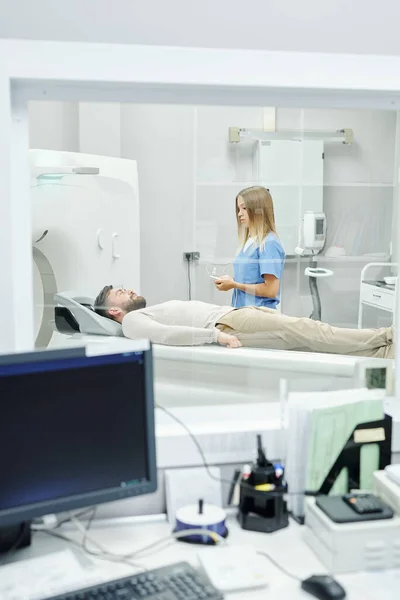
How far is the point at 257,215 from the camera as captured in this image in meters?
3.44

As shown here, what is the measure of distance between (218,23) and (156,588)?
121 cm

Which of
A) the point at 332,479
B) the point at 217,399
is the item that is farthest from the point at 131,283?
the point at 332,479

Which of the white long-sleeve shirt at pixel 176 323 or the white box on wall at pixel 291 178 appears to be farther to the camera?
the white box on wall at pixel 291 178

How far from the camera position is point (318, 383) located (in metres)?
1.57

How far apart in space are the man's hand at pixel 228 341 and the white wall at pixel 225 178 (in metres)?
0.90

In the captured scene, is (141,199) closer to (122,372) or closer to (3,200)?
(3,200)

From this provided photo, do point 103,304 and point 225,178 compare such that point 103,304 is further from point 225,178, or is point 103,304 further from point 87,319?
point 225,178

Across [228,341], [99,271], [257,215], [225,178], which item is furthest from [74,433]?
[225,178]

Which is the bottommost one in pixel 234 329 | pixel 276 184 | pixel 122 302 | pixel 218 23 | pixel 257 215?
pixel 234 329

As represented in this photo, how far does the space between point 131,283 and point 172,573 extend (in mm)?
2437

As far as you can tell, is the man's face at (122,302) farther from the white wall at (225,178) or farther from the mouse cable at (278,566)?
the mouse cable at (278,566)

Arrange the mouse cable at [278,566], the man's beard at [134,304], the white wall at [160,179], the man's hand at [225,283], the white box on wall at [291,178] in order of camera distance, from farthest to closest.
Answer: the white wall at [160,179], the white box on wall at [291,178], the man's hand at [225,283], the man's beard at [134,304], the mouse cable at [278,566]

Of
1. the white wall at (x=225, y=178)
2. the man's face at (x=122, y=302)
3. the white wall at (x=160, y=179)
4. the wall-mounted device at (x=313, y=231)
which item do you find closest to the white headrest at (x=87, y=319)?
the man's face at (x=122, y=302)

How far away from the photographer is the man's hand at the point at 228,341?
3021 mm
